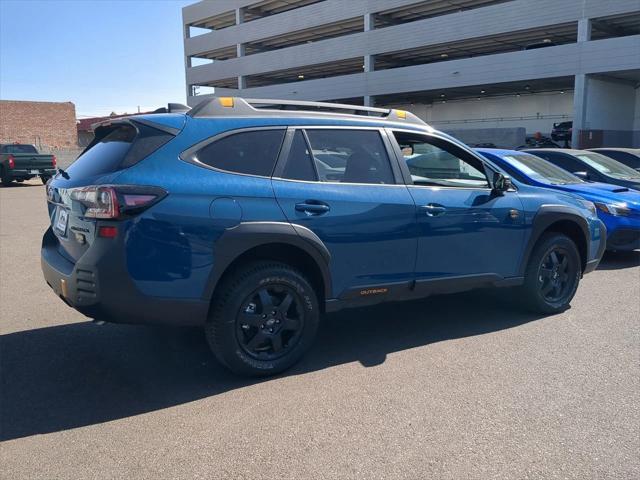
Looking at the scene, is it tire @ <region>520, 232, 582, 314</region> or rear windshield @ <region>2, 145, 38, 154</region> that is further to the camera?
rear windshield @ <region>2, 145, 38, 154</region>

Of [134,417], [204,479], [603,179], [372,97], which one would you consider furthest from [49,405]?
[372,97]

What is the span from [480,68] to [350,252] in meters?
34.6

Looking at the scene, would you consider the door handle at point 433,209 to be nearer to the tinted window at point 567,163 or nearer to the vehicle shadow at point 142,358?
the vehicle shadow at point 142,358

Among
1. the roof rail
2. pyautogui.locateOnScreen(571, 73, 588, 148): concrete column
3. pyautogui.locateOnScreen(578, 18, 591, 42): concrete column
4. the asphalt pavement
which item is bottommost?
the asphalt pavement

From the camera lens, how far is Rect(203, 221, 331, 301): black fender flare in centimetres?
369

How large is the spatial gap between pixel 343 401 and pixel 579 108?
3205 cm

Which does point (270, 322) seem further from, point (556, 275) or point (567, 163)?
point (567, 163)

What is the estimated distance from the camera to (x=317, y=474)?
2.90 metres

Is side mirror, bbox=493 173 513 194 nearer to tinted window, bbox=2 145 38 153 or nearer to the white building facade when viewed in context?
tinted window, bbox=2 145 38 153

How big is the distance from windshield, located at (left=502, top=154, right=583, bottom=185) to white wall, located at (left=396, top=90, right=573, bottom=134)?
3403 centimetres

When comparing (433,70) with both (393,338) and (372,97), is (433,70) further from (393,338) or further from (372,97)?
(393,338)

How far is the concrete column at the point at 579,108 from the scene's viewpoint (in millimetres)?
30844

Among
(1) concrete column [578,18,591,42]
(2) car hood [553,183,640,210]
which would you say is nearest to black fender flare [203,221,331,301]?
(2) car hood [553,183,640,210]

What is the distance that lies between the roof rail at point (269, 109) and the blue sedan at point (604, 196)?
3.83 m
